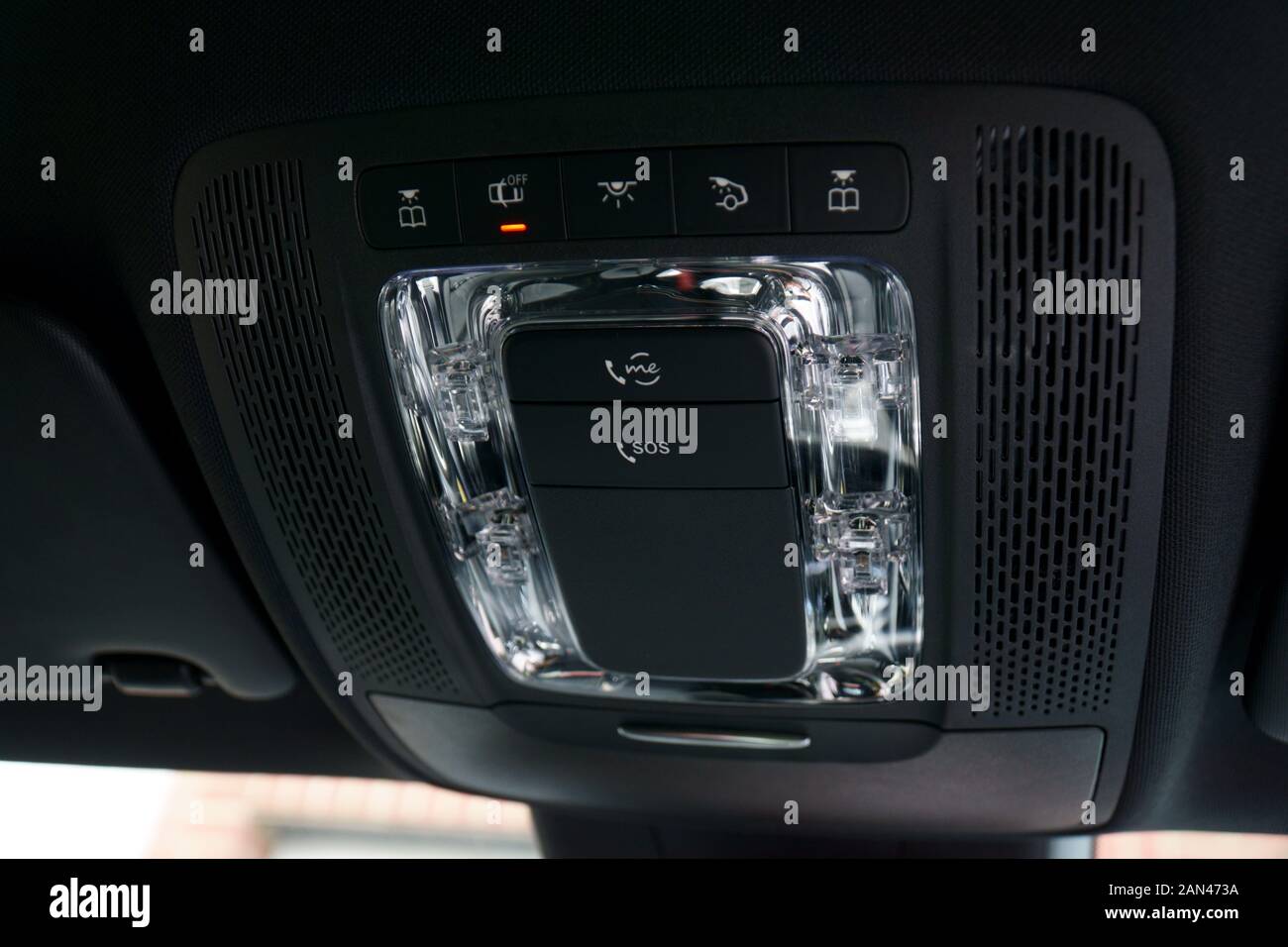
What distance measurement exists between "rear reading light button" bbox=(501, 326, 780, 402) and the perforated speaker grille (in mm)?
160

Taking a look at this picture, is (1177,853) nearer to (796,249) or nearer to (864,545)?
(864,545)

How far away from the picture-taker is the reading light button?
27.1 inches

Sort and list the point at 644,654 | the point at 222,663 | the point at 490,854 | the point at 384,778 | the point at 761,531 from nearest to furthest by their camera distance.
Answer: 1. the point at 761,531
2. the point at 644,654
3. the point at 222,663
4. the point at 384,778
5. the point at 490,854

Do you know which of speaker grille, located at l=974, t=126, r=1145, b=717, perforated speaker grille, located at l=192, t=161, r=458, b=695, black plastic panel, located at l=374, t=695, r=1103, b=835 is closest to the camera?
speaker grille, located at l=974, t=126, r=1145, b=717

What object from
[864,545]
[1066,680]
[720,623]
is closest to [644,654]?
[720,623]

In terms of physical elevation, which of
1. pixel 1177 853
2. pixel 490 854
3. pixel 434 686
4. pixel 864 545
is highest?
pixel 864 545

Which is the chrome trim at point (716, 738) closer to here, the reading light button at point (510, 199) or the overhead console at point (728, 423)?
the overhead console at point (728, 423)

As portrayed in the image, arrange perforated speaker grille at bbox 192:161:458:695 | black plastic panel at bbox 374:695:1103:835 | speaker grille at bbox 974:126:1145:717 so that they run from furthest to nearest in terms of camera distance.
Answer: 1. black plastic panel at bbox 374:695:1103:835
2. perforated speaker grille at bbox 192:161:458:695
3. speaker grille at bbox 974:126:1145:717

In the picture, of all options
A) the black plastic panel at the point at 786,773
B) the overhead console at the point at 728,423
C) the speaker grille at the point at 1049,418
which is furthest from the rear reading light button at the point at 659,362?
the black plastic panel at the point at 786,773

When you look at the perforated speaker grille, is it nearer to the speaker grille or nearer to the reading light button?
the reading light button

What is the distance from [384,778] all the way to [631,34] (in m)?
0.93

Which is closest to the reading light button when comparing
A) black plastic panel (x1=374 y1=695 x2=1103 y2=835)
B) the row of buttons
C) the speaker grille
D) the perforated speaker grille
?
the row of buttons

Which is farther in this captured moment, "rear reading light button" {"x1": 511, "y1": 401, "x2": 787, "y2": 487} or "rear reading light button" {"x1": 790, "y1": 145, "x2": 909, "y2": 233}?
"rear reading light button" {"x1": 511, "y1": 401, "x2": 787, "y2": 487}

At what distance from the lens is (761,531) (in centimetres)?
82
